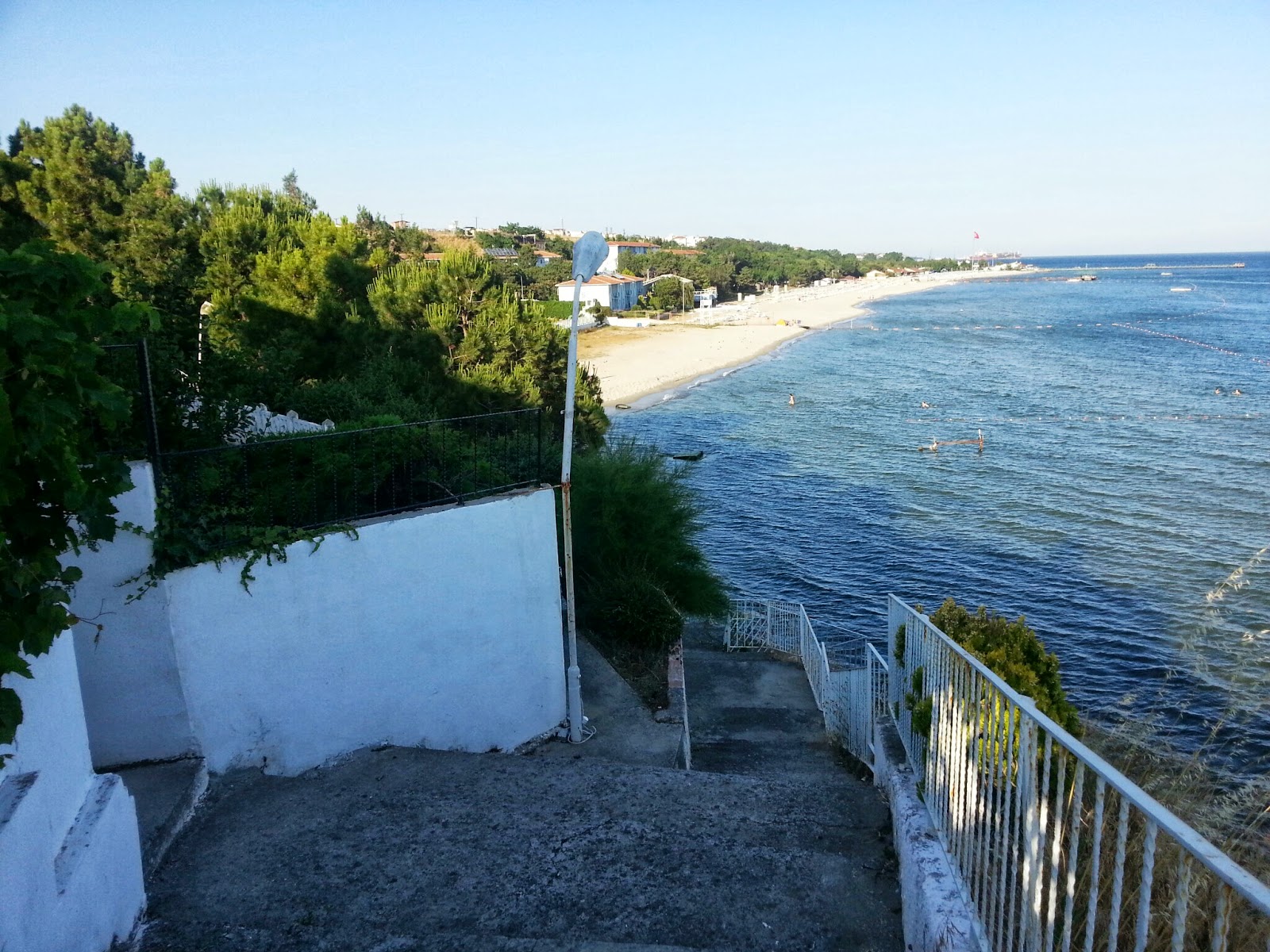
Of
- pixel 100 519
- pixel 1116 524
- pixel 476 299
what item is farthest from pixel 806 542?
pixel 100 519

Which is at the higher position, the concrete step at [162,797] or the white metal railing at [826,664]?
the concrete step at [162,797]

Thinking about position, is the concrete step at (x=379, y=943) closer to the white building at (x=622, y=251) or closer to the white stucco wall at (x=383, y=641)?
the white stucco wall at (x=383, y=641)

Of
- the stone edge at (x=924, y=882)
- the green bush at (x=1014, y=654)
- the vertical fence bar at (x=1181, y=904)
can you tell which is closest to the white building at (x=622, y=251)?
the green bush at (x=1014, y=654)

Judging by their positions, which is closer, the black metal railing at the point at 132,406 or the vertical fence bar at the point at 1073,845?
the vertical fence bar at the point at 1073,845

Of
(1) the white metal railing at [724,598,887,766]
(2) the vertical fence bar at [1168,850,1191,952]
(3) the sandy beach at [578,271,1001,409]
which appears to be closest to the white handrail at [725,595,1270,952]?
(2) the vertical fence bar at [1168,850,1191,952]

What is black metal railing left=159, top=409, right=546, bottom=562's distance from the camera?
682 cm

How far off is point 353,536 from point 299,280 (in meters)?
16.0

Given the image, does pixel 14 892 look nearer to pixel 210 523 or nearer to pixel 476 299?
pixel 210 523

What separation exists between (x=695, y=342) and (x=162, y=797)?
7966 cm

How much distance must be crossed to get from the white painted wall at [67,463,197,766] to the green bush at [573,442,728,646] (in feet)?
24.7

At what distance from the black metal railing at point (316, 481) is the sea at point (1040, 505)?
7.71m

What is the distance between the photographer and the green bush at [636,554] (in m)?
13.6

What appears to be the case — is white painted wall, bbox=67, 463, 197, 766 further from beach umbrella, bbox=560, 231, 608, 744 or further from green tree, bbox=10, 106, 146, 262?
green tree, bbox=10, 106, 146, 262

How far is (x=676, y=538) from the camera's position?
15422 mm
